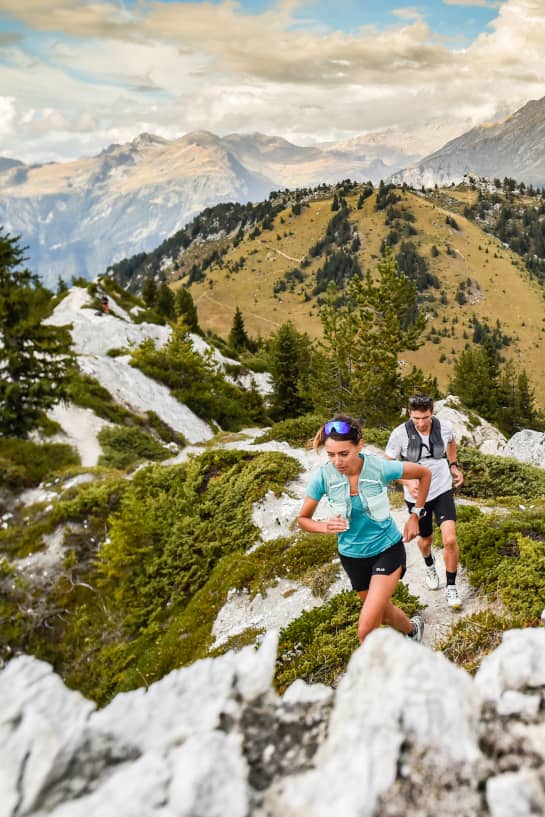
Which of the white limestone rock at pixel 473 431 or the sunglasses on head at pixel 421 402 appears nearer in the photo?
the sunglasses on head at pixel 421 402

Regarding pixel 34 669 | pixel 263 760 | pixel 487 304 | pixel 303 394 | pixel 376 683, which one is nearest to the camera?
pixel 263 760

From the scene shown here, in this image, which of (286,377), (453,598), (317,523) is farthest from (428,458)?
(286,377)

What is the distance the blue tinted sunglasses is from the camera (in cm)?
509

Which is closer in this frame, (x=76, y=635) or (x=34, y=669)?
(x=34, y=669)

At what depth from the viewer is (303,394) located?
3859 centimetres

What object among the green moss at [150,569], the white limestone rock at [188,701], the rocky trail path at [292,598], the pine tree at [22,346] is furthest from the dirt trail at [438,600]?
the pine tree at [22,346]

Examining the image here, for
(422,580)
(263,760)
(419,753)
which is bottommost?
(422,580)

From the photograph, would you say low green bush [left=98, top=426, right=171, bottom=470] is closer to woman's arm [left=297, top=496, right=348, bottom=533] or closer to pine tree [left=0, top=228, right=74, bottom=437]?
pine tree [left=0, top=228, right=74, bottom=437]

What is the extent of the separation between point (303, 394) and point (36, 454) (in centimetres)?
2208

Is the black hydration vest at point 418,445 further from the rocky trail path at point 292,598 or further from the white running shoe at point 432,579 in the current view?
the rocky trail path at point 292,598

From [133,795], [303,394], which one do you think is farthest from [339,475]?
[303,394]

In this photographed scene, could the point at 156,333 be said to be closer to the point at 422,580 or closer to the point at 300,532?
the point at 300,532

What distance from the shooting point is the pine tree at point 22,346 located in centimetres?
2041

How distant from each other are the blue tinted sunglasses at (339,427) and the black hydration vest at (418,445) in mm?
2476
